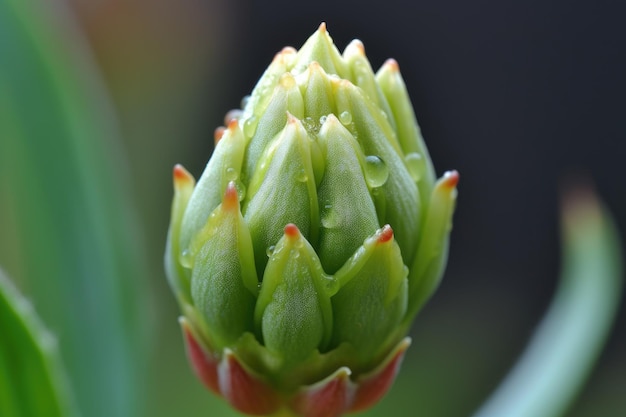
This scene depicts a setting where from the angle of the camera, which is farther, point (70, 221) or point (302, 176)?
point (70, 221)

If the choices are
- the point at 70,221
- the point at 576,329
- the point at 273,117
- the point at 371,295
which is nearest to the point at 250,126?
the point at 273,117

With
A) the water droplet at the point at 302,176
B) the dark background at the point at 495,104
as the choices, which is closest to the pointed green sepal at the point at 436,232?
the water droplet at the point at 302,176

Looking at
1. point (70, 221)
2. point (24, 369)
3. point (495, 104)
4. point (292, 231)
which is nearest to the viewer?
point (292, 231)

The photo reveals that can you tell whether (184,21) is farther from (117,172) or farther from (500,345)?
(500,345)

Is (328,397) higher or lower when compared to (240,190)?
lower

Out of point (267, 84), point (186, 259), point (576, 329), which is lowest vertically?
point (576, 329)

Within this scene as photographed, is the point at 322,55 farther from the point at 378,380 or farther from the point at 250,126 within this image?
the point at 378,380

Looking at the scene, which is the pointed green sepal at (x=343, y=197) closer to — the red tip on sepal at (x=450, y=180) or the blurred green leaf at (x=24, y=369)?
the red tip on sepal at (x=450, y=180)
